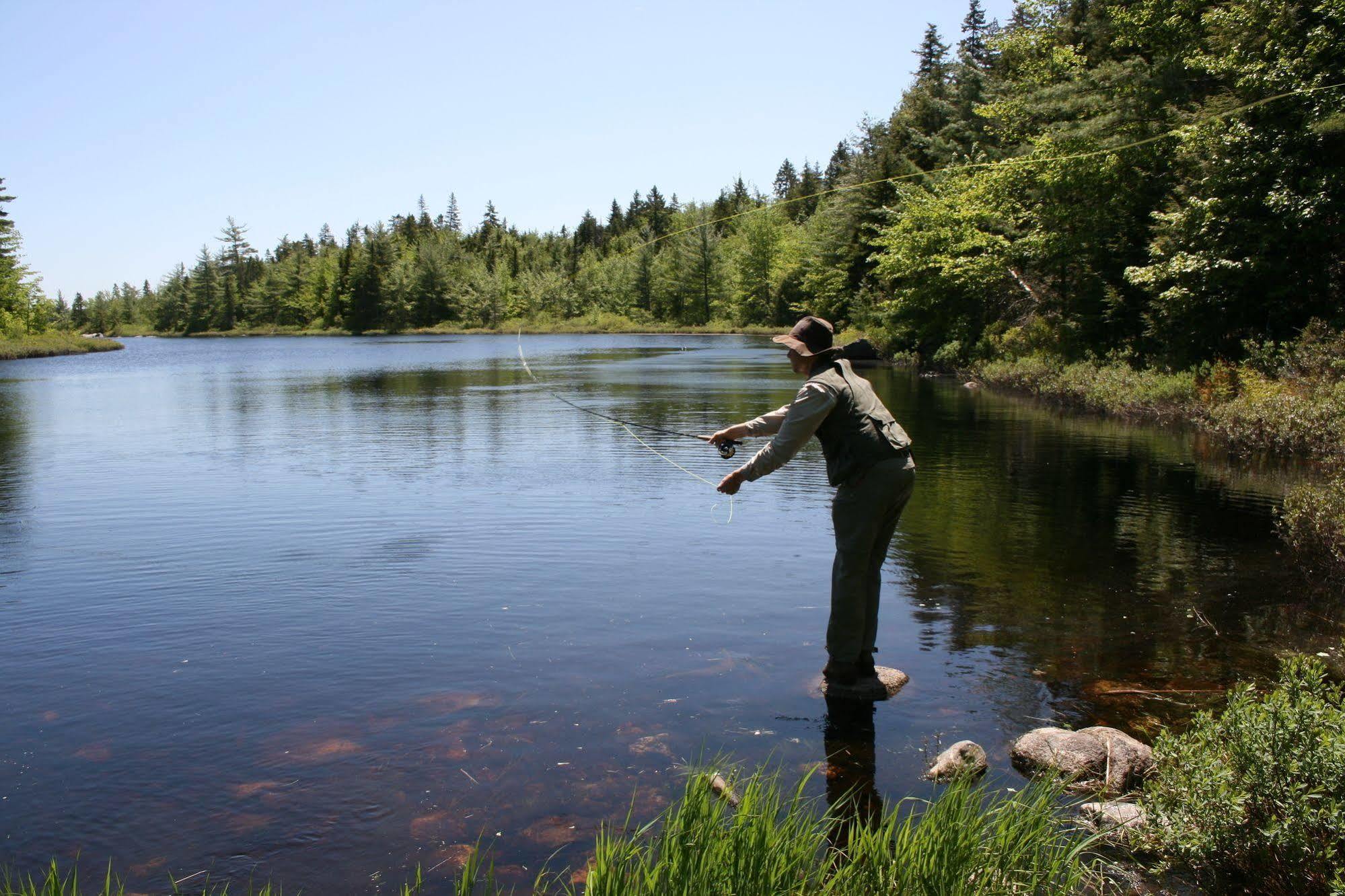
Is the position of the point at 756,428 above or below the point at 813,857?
above

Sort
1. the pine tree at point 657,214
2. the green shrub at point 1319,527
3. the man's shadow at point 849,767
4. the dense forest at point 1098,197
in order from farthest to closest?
the pine tree at point 657,214, the dense forest at point 1098,197, the green shrub at point 1319,527, the man's shadow at point 849,767

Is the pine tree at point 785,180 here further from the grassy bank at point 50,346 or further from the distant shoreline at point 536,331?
the grassy bank at point 50,346

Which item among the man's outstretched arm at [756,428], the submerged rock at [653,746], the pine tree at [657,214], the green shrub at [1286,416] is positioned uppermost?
the pine tree at [657,214]

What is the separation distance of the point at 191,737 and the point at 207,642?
2133 mm

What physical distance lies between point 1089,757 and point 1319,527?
6671 millimetres

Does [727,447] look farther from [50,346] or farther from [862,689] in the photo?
[50,346]

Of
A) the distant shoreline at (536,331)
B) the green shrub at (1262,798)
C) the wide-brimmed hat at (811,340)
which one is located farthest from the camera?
the distant shoreline at (536,331)

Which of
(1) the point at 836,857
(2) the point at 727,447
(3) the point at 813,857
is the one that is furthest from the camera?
(2) the point at 727,447

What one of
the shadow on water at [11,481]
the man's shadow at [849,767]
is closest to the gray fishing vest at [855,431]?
the man's shadow at [849,767]

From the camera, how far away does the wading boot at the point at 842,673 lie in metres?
6.68

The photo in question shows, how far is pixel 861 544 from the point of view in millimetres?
6438

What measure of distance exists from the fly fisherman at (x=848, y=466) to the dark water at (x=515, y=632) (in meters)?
0.59

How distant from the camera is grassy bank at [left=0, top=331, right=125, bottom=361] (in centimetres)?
6775

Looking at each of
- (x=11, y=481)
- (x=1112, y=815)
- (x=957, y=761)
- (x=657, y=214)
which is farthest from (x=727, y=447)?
(x=657, y=214)
